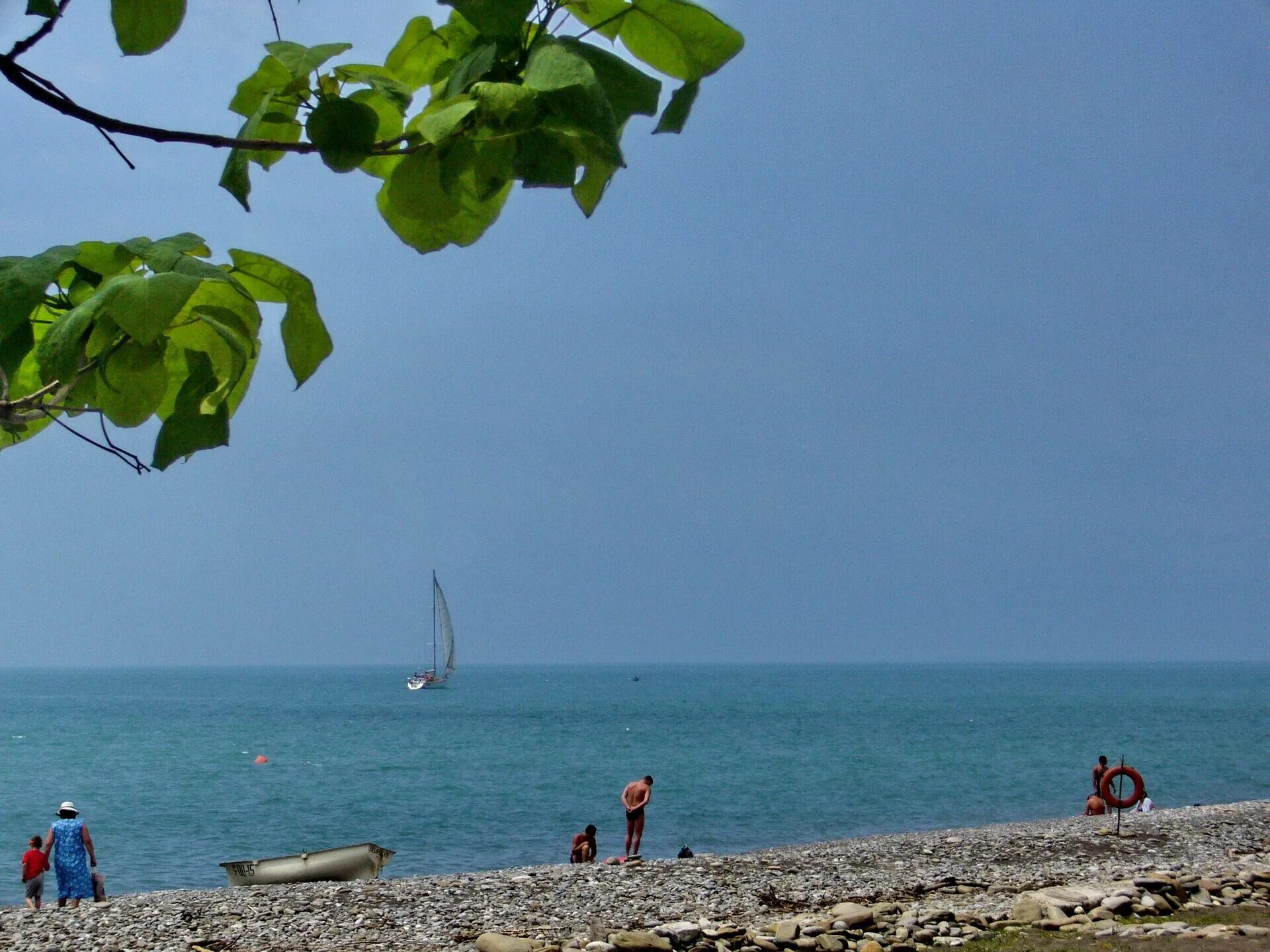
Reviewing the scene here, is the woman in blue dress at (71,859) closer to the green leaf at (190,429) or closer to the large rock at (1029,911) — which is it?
the large rock at (1029,911)

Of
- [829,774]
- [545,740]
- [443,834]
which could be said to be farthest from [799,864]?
[545,740]

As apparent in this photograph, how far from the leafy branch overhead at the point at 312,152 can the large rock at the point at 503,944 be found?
12.4 meters

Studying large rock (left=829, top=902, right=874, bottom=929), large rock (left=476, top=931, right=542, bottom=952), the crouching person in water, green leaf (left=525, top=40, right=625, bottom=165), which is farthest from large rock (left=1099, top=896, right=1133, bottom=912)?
green leaf (left=525, top=40, right=625, bottom=165)

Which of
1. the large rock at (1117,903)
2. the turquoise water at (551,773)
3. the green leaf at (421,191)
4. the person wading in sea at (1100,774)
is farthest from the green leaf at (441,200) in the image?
Result: the turquoise water at (551,773)

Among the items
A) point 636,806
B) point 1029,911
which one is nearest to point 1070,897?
point 1029,911

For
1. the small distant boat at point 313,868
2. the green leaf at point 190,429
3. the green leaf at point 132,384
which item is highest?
the green leaf at point 132,384

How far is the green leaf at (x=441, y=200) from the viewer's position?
0.91 meters

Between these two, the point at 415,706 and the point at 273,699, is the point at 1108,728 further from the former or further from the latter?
the point at 273,699

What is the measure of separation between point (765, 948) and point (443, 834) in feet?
97.2

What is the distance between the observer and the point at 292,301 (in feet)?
3.13

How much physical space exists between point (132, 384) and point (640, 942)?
11809 millimetres

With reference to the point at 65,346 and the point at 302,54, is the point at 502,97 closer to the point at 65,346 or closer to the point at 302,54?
the point at 302,54

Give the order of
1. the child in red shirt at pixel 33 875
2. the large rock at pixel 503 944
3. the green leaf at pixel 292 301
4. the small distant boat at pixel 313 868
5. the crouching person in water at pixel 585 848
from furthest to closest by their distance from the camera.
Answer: the crouching person in water at pixel 585 848 → the small distant boat at pixel 313 868 → the child in red shirt at pixel 33 875 → the large rock at pixel 503 944 → the green leaf at pixel 292 301

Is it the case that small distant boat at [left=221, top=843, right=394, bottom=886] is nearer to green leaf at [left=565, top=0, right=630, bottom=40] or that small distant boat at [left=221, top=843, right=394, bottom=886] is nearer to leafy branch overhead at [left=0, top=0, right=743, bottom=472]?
leafy branch overhead at [left=0, top=0, right=743, bottom=472]
